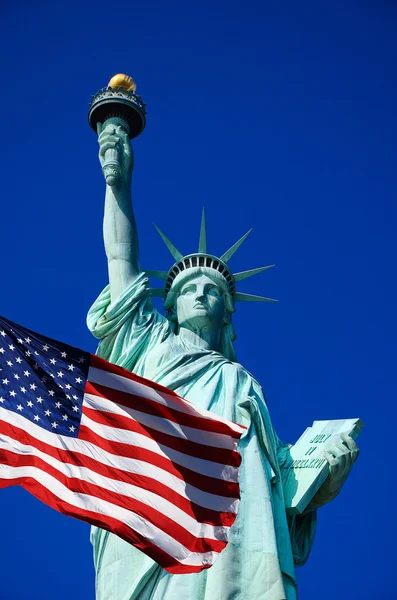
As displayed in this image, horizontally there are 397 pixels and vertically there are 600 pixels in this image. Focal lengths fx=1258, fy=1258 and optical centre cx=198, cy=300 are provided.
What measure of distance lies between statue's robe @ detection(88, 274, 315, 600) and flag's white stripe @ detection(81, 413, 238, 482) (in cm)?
133

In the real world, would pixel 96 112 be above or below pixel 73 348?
above

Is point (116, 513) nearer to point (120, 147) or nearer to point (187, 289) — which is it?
point (187, 289)

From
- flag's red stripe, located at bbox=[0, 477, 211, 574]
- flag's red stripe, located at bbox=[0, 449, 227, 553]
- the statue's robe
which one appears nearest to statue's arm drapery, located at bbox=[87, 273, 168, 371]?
the statue's robe

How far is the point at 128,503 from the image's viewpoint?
13531 millimetres

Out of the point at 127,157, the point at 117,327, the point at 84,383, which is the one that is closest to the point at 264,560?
the point at 84,383

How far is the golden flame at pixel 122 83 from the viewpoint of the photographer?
1942 cm

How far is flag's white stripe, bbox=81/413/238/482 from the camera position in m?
14.0

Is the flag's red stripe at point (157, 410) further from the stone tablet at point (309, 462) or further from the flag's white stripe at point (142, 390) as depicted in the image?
the stone tablet at point (309, 462)

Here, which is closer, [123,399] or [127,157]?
[123,399]

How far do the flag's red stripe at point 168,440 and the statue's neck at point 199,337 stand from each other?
431 centimetres

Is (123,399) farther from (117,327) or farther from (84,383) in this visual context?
(117,327)

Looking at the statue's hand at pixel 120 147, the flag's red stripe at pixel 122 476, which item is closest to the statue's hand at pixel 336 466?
the flag's red stripe at pixel 122 476

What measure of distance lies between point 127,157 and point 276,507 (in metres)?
5.86

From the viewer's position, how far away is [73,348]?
14.3 meters
